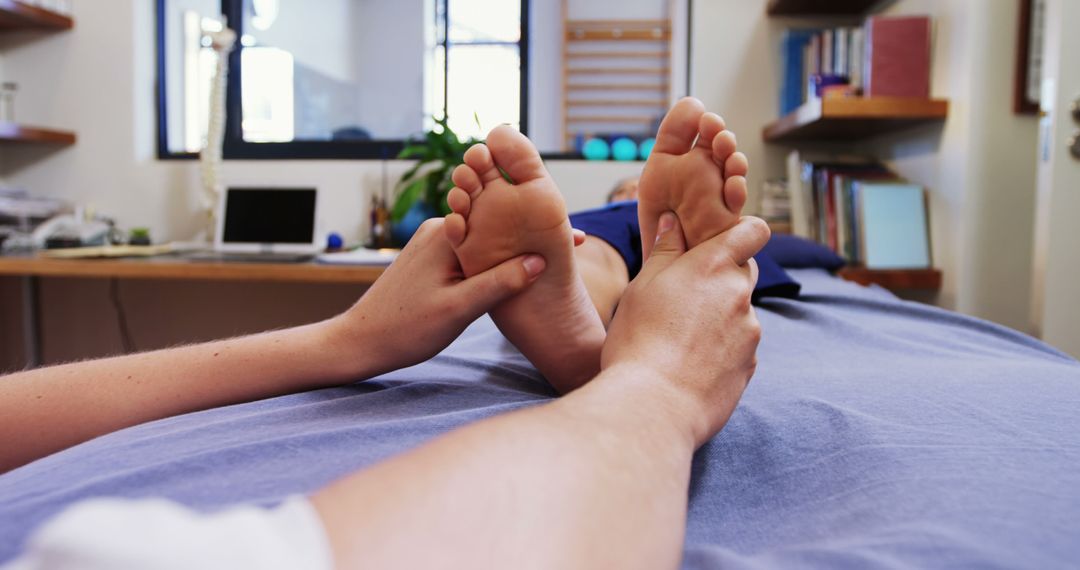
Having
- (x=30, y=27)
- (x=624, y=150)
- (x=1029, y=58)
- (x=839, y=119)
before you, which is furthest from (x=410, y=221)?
(x=1029, y=58)

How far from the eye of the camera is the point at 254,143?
9.37 feet

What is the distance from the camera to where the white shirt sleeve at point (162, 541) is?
24 cm

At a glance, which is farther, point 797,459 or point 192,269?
point 192,269

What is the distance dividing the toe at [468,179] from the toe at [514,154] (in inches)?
1.0

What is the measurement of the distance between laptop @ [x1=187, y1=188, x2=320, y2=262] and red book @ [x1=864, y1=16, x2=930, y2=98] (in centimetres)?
161

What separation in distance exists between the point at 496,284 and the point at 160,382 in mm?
312

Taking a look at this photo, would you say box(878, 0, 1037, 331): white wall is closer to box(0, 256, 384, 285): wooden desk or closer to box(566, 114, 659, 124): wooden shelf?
box(0, 256, 384, 285): wooden desk

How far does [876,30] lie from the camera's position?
202cm

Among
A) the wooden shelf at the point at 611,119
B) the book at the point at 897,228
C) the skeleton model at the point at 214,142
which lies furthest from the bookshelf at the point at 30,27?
the wooden shelf at the point at 611,119

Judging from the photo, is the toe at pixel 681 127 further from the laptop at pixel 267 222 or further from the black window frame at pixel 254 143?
the black window frame at pixel 254 143

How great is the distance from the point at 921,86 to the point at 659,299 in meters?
1.68

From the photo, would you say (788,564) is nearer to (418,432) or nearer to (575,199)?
(418,432)

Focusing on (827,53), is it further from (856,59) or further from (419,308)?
(419,308)

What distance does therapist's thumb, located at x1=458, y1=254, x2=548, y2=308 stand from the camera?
0.77 metres
